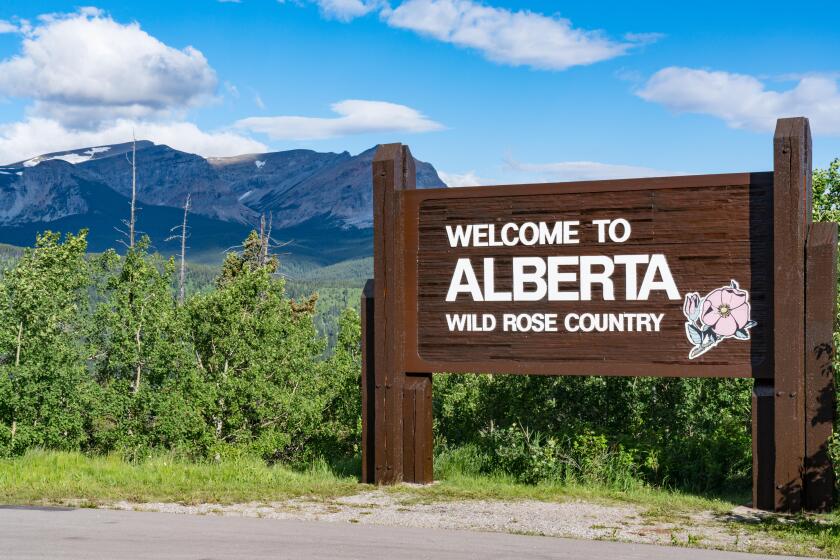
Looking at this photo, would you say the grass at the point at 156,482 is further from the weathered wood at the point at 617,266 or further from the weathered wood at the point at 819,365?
the weathered wood at the point at 819,365

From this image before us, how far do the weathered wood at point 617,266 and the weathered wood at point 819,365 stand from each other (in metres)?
0.51

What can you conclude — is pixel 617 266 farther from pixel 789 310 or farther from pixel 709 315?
pixel 789 310

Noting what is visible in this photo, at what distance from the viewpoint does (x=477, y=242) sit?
1258 centimetres

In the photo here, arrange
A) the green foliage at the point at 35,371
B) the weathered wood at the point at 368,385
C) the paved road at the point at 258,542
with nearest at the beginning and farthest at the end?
1. the paved road at the point at 258,542
2. the weathered wood at the point at 368,385
3. the green foliage at the point at 35,371

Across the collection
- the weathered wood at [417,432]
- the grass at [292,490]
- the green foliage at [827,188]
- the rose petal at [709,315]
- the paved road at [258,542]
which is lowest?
the grass at [292,490]

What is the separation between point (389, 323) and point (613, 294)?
3.09 meters

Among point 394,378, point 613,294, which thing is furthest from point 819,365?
point 394,378

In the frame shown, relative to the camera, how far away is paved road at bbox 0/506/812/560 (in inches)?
316

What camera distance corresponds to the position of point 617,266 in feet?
39.1

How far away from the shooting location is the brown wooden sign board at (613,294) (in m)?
11.0

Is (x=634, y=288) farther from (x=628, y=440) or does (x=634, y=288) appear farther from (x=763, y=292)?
(x=628, y=440)

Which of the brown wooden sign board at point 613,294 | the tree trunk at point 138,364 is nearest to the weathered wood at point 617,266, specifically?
the brown wooden sign board at point 613,294

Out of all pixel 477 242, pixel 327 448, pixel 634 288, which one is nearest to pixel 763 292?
pixel 634 288

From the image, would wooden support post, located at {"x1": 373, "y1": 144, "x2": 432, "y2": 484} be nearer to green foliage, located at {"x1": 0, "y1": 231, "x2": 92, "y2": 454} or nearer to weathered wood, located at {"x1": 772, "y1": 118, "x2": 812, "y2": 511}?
weathered wood, located at {"x1": 772, "y1": 118, "x2": 812, "y2": 511}
